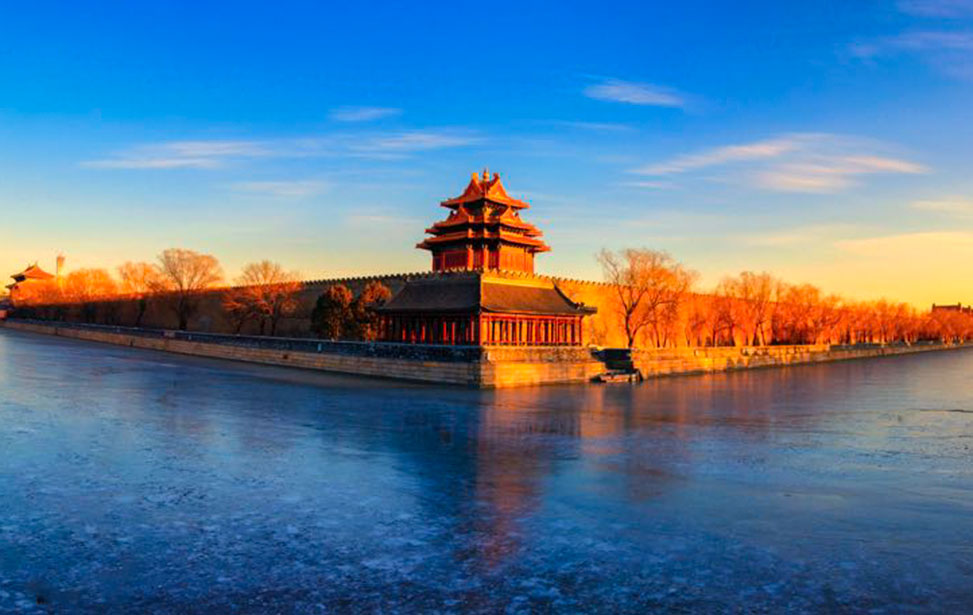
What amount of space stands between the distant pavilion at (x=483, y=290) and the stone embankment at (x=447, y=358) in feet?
14.9

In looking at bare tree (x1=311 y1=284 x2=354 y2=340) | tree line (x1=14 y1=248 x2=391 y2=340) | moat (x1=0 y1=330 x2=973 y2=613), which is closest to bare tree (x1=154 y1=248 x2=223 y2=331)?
tree line (x1=14 y1=248 x2=391 y2=340)

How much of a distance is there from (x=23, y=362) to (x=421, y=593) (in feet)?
123

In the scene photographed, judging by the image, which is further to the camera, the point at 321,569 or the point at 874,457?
the point at 874,457

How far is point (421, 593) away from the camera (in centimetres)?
707

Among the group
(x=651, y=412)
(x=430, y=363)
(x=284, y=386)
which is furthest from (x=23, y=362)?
(x=651, y=412)

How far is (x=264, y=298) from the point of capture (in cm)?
5675

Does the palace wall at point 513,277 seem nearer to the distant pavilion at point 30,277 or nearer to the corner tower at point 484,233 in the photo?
the corner tower at point 484,233

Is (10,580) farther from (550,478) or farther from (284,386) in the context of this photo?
(284,386)

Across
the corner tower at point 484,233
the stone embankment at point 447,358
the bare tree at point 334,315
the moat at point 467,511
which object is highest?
the corner tower at point 484,233

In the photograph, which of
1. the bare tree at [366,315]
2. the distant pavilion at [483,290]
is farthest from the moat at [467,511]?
the bare tree at [366,315]

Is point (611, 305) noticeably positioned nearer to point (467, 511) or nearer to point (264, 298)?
point (264, 298)

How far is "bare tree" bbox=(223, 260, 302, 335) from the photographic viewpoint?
55828mm

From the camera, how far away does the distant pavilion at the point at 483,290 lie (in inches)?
1547

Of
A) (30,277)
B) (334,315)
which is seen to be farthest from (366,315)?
(30,277)
